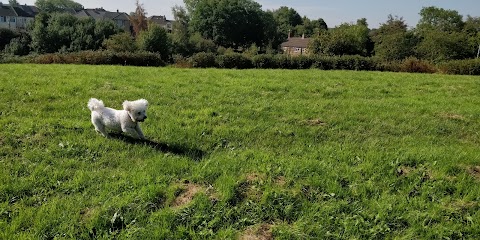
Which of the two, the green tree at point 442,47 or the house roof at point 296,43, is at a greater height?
the house roof at point 296,43

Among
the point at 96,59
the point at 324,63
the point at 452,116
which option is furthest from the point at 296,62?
the point at 452,116

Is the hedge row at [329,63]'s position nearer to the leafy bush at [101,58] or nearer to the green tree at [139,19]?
the leafy bush at [101,58]

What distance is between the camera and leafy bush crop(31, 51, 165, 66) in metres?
18.3

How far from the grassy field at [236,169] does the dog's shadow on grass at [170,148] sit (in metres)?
0.02

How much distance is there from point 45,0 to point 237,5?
96.0m

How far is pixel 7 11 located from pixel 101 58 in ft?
324

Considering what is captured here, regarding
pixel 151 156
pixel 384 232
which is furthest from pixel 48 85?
pixel 384 232

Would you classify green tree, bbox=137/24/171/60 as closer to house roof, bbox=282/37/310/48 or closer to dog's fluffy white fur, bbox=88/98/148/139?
dog's fluffy white fur, bbox=88/98/148/139

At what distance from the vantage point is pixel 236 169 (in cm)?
550

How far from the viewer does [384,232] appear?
4266 mm

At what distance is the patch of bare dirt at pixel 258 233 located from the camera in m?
4.08

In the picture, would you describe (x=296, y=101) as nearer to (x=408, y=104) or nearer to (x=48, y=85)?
(x=408, y=104)

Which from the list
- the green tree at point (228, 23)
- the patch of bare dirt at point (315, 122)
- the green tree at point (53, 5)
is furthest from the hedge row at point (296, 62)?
the green tree at point (53, 5)

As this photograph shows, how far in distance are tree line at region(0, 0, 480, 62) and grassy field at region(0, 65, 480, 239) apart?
51.8ft
